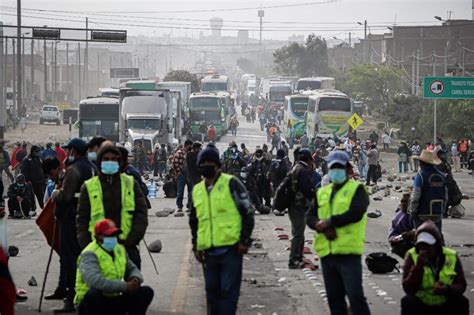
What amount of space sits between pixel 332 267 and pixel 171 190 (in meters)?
25.5

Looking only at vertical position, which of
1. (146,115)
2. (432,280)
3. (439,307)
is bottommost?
(146,115)

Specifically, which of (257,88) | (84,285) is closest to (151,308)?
(84,285)

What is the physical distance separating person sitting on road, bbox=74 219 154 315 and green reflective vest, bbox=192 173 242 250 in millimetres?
786

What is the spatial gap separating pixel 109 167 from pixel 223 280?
59.8 inches

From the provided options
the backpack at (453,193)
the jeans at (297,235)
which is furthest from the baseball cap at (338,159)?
the backpack at (453,193)

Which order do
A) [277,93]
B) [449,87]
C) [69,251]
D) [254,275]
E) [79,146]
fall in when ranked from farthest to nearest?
[277,93], [449,87], [254,275], [69,251], [79,146]

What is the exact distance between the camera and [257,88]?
152m

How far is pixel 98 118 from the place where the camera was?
66688 millimetres

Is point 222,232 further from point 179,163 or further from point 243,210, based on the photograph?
point 179,163

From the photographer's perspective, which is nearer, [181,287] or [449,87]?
[181,287]

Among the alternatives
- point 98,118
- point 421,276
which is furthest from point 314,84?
point 421,276

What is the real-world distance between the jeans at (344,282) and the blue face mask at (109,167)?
2.09 meters

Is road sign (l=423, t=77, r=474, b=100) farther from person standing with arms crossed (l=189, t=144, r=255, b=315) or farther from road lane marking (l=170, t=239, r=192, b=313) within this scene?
person standing with arms crossed (l=189, t=144, r=255, b=315)

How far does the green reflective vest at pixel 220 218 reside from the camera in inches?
444
